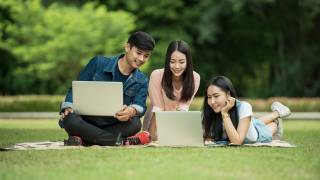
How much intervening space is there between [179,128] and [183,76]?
0.94 m

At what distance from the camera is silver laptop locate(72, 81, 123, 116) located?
29.1 ft

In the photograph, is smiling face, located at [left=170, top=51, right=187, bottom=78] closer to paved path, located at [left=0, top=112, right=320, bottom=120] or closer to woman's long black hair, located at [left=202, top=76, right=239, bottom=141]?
woman's long black hair, located at [left=202, top=76, right=239, bottom=141]

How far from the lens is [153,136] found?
10.2 meters

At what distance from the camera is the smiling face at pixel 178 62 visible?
376 inches

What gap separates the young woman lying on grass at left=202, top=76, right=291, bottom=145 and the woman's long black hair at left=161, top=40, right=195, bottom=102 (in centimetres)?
42

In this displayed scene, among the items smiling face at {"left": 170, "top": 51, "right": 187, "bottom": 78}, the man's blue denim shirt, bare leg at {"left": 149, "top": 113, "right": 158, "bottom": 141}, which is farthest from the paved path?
the man's blue denim shirt

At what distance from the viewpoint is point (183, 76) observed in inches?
386

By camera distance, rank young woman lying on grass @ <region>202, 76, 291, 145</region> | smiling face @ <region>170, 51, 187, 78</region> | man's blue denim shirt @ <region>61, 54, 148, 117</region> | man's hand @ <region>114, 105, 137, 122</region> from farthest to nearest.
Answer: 1. smiling face @ <region>170, 51, 187, 78</region>
2. man's blue denim shirt @ <region>61, 54, 148, 117</region>
3. young woman lying on grass @ <region>202, 76, 291, 145</region>
4. man's hand @ <region>114, 105, 137, 122</region>

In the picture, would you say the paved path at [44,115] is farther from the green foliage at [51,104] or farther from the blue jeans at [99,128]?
the blue jeans at [99,128]

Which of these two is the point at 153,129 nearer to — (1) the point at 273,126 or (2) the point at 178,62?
(2) the point at 178,62

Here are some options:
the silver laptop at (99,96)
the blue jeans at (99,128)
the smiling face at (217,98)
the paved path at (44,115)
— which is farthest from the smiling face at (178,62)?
the paved path at (44,115)

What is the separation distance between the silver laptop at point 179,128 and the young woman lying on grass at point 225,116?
0.34 m

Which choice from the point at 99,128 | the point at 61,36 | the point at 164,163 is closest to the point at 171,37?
the point at 61,36

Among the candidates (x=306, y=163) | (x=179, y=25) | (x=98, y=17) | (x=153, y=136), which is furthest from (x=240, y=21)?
(x=306, y=163)
